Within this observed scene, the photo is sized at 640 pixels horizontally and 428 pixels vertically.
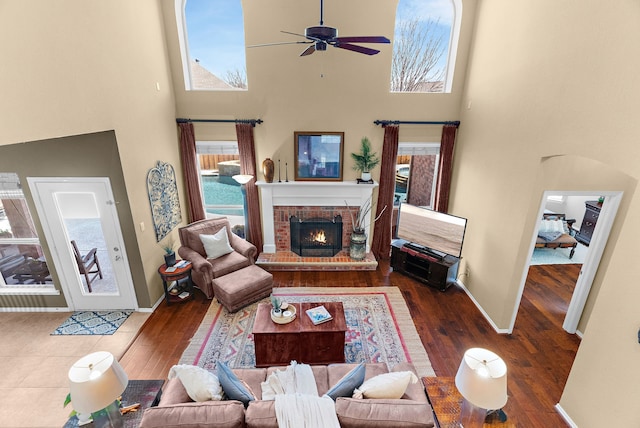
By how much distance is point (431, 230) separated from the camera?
5.59m

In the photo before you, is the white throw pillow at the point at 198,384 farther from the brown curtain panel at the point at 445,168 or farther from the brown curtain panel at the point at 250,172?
the brown curtain panel at the point at 445,168

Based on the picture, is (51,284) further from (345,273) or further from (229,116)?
(345,273)

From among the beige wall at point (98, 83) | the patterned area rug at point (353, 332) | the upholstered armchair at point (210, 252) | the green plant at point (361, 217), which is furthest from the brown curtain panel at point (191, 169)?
the green plant at point (361, 217)

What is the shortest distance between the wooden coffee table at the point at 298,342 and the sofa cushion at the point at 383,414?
4.35 feet

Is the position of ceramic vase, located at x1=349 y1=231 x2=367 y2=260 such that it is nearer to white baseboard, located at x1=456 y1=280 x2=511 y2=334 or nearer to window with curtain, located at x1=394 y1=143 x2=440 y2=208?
window with curtain, located at x1=394 y1=143 x2=440 y2=208

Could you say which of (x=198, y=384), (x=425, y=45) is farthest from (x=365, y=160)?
(x=198, y=384)

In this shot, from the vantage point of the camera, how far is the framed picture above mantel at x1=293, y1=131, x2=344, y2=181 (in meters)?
5.90

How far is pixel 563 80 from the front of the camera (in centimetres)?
333

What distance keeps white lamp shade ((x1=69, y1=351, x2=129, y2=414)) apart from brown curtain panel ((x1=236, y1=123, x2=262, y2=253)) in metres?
3.99

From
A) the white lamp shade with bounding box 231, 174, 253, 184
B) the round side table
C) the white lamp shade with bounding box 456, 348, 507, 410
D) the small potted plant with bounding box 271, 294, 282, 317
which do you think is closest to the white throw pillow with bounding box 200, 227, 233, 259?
the round side table

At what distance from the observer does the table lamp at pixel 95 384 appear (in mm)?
2230

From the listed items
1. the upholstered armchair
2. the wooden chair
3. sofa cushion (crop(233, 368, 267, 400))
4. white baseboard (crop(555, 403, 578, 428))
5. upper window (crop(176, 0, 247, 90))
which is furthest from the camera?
upper window (crop(176, 0, 247, 90))

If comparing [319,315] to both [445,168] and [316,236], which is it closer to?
[316,236]

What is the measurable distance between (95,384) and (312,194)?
4425 millimetres
